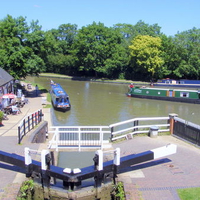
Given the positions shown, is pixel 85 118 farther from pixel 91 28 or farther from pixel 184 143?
pixel 91 28

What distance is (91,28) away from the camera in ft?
195

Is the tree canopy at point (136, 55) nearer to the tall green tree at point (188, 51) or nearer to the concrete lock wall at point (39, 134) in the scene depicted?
the tall green tree at point (188, 51)

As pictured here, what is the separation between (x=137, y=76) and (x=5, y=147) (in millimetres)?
51581

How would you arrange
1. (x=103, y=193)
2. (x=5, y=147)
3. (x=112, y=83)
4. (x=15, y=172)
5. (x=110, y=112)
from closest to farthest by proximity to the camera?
(x=103, y=193)
(x=15, y=172)
(x=5, y=147)
(x=110, y=112)
(x=112, y=83)

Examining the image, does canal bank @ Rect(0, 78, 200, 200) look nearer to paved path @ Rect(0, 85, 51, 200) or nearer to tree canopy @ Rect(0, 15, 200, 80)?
paved path @ Rect(0, 85, 51, 200)

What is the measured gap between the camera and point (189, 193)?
7832 mm

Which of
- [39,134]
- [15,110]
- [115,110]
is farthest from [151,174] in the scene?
[115,110]

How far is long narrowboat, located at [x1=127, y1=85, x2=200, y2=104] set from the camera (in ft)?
111

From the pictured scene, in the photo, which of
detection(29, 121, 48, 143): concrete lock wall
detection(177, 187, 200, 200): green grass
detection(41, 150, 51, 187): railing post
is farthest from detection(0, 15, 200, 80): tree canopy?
detection(177, 187, 200, 200): green grass

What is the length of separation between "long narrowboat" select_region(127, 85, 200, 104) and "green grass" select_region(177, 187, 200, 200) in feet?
89.0

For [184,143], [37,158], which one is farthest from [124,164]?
[184,143]

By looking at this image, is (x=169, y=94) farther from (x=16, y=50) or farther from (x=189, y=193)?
(x=189, y=193)

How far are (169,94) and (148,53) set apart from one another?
2042cm

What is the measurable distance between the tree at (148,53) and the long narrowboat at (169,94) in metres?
18.9
